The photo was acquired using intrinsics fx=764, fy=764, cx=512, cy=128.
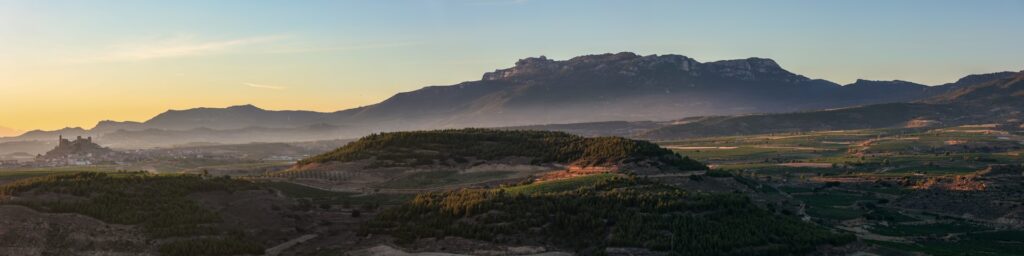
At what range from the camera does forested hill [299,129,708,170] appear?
109m

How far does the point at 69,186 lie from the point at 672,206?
5313 cm

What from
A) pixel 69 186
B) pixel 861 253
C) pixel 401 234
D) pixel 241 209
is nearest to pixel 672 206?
pixel 861 253

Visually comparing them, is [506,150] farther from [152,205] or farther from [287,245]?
[287,245]

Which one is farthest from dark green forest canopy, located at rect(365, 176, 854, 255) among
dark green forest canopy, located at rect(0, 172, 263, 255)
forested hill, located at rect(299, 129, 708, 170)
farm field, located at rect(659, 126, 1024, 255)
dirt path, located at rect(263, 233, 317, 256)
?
forested hill, located at rect(299, 129, 708, 170)

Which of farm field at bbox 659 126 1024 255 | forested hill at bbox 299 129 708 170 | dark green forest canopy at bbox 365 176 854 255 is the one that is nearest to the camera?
dark green forest canopy at bbox 365 176 854 255

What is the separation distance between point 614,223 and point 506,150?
195ft

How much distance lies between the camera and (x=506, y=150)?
120 metres

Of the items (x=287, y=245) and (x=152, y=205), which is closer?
(x=287, y=245)

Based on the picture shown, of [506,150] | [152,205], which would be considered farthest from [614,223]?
[506,150]

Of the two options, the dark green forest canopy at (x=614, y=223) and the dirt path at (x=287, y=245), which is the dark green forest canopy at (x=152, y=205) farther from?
the dark green forest canopy at (x=614, y=223)

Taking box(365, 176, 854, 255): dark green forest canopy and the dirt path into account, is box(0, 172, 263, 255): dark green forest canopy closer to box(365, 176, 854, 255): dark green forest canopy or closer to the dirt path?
the dirt path

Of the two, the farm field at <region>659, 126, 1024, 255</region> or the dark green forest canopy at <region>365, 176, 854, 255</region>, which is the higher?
the dark green forest canopy at <region>365, 176, 854, 255</region>

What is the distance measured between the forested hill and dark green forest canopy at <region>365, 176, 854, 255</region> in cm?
3847

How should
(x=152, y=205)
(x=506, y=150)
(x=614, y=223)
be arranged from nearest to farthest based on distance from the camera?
(x=614, y=223) < (x=152, y=205) < (x=506, y=150)
